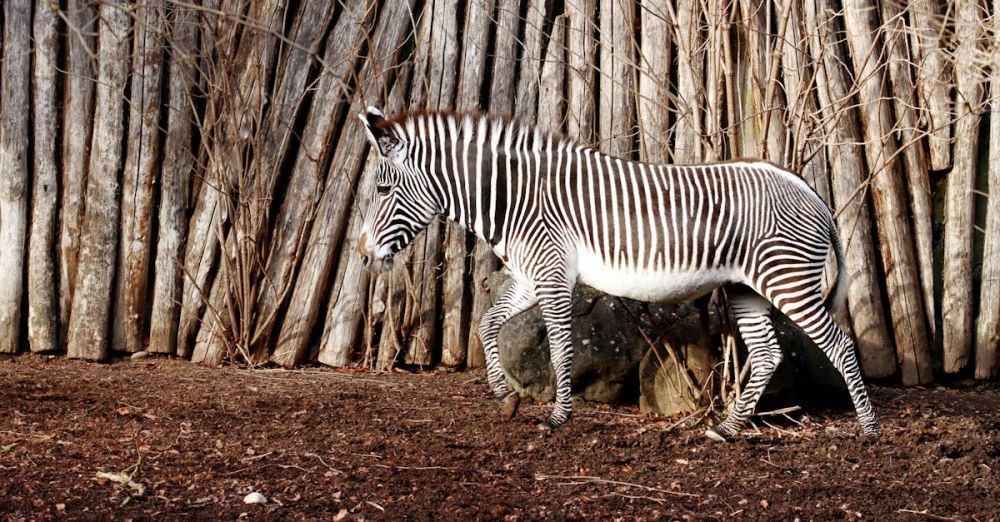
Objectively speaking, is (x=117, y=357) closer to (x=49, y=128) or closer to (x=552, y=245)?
(x=49, y=128)

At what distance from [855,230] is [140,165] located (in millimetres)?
5487

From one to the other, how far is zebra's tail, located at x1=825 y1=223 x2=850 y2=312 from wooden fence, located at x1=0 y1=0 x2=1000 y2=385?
53.0 inches

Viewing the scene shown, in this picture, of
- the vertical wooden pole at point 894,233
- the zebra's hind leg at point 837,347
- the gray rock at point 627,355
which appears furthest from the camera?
the vertical wooden pole at point 894,233

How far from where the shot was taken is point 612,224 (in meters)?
5.58

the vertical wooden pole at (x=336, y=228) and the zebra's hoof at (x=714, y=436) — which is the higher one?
the vertical wooden pole at (x=336, y=228)

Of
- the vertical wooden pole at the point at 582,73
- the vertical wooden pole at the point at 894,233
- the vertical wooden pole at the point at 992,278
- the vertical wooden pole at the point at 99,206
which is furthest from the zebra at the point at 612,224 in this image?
the vertical wooden pole at the point at 99,206

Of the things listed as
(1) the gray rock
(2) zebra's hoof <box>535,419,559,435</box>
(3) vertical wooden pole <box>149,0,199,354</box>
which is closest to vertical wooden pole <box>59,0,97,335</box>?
(3) vertical wooden pole <box>149,0,199,354</box>

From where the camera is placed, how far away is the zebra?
216 inches

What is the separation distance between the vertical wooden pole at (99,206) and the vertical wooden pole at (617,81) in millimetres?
3702

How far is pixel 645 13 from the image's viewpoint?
7438mm

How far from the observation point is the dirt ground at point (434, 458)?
166 inches

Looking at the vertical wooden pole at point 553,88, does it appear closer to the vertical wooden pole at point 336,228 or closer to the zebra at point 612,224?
the vertical wooden pole at point 336,228

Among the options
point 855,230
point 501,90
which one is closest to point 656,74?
point 501,90

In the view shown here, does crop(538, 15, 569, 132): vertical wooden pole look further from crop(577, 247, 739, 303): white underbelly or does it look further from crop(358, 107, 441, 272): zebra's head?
crop(577, 247, 739, 303): white underbelly
